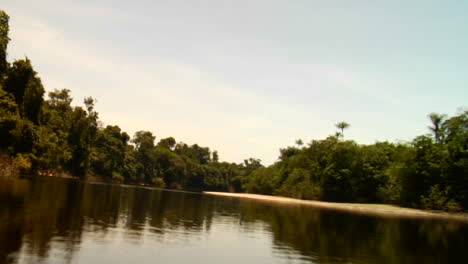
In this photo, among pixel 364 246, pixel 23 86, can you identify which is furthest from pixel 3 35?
pixel 364 246

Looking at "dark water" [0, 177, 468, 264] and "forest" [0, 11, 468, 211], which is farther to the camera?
"forest" [0, 11, 468, 211]

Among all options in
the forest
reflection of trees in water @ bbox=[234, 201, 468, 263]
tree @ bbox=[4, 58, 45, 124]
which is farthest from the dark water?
tree @ bbox=[4, 58, 45, 124]

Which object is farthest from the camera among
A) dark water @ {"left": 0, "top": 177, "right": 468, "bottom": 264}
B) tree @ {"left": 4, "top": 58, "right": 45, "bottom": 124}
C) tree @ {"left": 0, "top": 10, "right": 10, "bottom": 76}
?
tree @ {"left": 4, "top": 58, "right": 45, "bottom": 124}

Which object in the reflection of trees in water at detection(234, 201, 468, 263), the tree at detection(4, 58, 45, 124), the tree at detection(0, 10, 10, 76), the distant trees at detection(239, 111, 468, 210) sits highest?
the tree at detection(0, 10, 10, 76)

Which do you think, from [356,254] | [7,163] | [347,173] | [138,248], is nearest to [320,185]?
[347,173]

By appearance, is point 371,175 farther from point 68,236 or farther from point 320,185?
point 68,236

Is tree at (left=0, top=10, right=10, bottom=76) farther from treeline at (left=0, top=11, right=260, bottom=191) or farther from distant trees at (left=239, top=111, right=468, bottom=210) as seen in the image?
distant trees at (left=239, top=111, right=468, bottom=210)

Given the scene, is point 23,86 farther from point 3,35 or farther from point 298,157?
point 298,157

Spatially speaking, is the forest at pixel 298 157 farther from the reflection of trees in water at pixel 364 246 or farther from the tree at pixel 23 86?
the reflection of trees in water at pixel 364 246

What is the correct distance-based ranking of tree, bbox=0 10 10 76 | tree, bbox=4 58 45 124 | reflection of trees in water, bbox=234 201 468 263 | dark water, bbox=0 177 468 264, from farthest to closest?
tree, bbox=4 58 45 124 < tree, bbox=0 10 10 76 < reflection of trees in water, bbox=234 201 468 263 < dark water, bbox=0 177 468 264

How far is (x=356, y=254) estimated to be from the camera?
20453 mm

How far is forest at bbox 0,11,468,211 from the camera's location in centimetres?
7300

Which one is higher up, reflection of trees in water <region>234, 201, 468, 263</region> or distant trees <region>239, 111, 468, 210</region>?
distant trees <region>239, 111, 468, 210</region>

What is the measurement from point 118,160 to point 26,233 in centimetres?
14235
